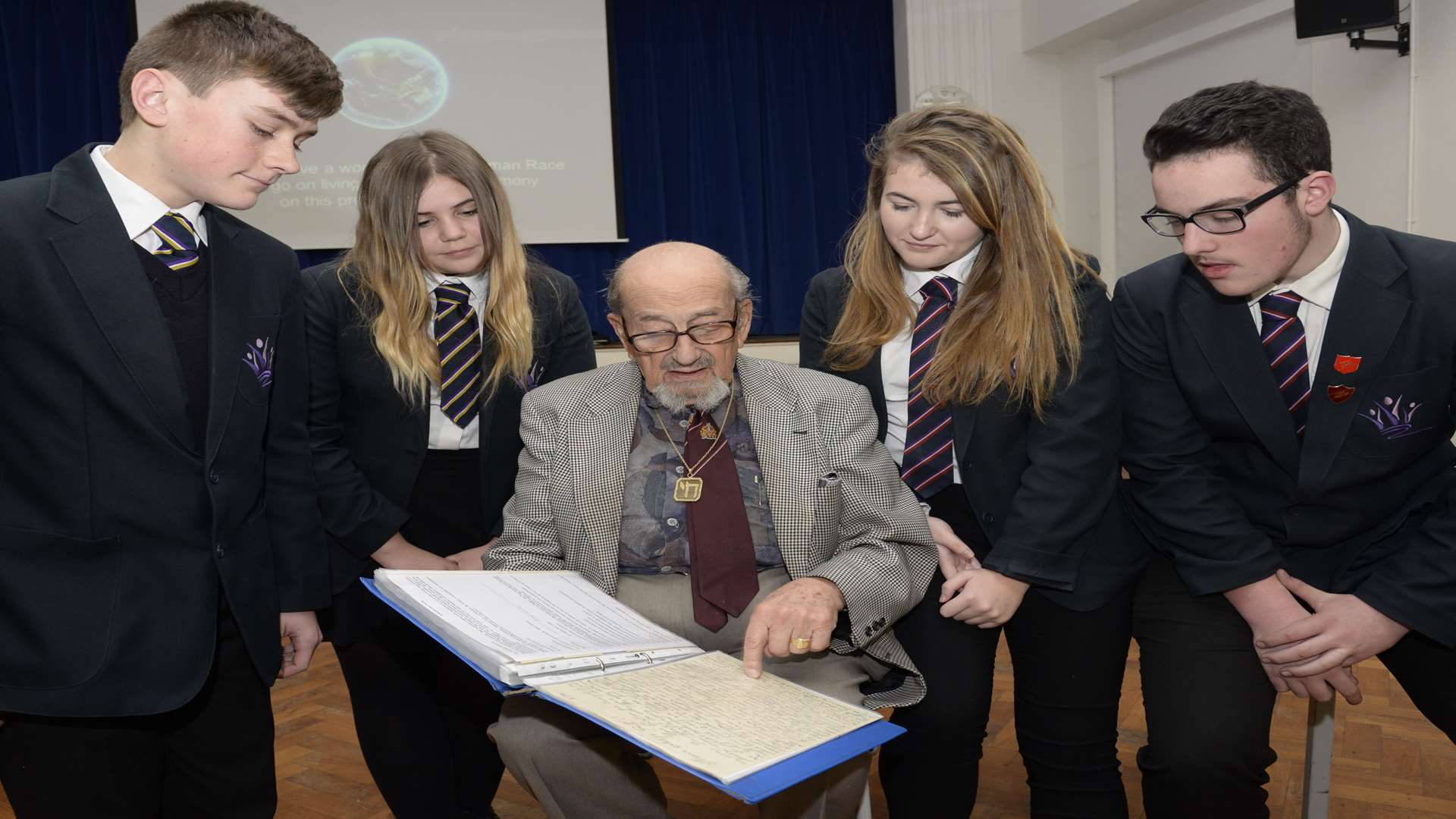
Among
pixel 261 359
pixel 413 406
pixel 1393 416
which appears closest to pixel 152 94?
pixel 261 359

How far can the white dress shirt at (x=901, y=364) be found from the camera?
2.23 m

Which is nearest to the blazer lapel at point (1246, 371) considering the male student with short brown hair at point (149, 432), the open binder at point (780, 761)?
the open binder at point (780, 761)

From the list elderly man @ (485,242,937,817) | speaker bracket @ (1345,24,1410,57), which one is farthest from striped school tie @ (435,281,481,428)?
speaker bracket @ (1345,24,1410,57)

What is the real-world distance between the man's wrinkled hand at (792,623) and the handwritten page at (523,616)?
13cm

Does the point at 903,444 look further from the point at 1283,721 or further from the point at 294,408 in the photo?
the point at 1283,721

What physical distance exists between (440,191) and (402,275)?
21 cm

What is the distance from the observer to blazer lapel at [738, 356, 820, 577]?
77.0 inches

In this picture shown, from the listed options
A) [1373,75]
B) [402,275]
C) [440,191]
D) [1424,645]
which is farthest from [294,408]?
[1373,75]

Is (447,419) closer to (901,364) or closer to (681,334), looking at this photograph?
(681,334)

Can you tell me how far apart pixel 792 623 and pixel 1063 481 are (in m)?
0.70

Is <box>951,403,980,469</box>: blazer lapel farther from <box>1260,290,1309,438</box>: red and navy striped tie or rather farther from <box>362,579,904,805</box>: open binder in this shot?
<box>362,579,904,805</box>: open binder

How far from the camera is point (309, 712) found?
141 inches

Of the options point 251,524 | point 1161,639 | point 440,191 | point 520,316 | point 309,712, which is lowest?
point 309,712

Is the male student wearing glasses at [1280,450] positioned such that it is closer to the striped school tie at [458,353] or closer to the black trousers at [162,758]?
the striped school tie at [458,353]
